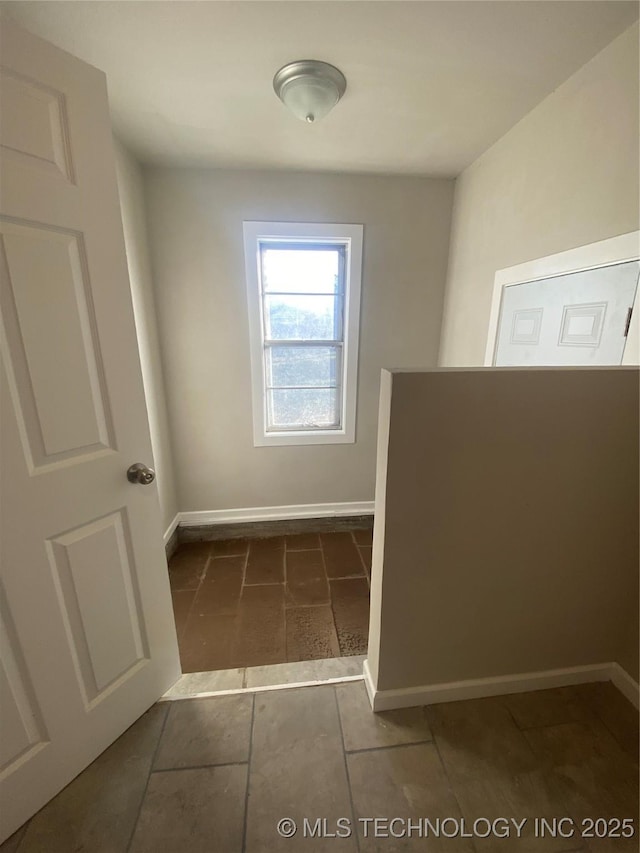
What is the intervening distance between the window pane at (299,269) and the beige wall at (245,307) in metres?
0.21

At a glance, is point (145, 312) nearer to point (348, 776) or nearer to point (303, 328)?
point (303, 328)

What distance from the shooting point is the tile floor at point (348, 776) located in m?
0.95

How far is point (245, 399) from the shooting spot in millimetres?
2631

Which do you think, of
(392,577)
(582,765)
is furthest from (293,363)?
(582,765)

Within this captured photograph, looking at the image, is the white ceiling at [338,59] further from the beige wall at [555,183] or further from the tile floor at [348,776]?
the tile floor at [348,776]

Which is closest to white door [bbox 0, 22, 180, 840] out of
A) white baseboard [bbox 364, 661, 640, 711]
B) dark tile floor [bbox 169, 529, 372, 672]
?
dark tile floor [bbox 169, 529, 372, 672]

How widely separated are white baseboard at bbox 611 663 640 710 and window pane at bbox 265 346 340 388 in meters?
2.19

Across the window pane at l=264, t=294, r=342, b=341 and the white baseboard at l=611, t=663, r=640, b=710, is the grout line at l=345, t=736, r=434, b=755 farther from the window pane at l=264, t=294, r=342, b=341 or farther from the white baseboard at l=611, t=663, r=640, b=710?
the window pane at l=264, t=294, r=342, b=341

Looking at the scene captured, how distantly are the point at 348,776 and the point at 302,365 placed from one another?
2.27m

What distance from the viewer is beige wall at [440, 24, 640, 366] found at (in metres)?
1.20

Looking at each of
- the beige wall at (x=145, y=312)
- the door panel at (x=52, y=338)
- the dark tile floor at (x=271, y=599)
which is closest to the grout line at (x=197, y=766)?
the dark tile floor at (x=271, y=599)

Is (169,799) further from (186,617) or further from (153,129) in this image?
(153,129)

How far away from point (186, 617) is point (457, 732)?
1574 millimetres

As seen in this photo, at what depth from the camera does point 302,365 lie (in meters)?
2.68
